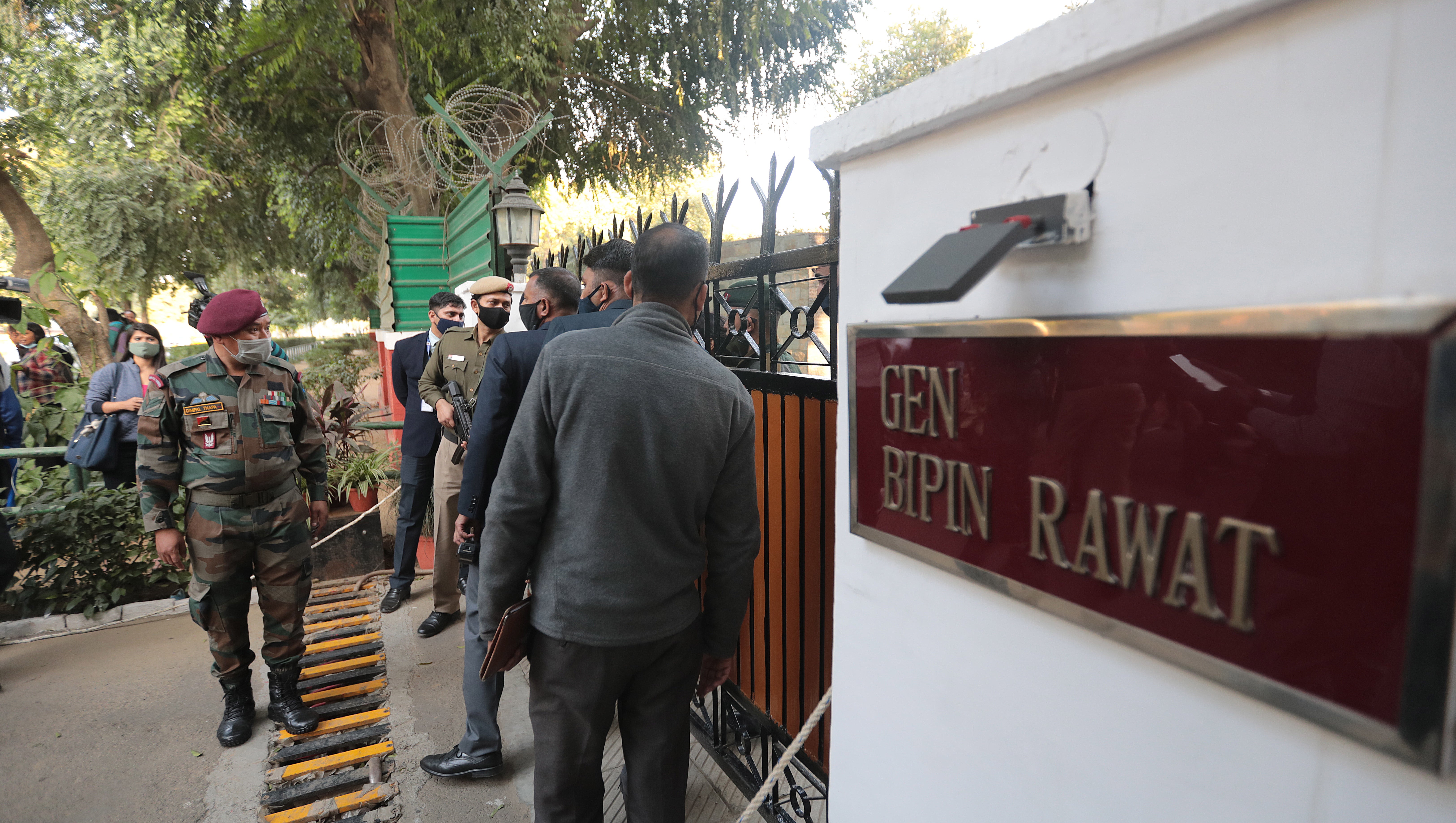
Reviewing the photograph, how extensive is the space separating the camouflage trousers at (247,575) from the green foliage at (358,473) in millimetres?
2053

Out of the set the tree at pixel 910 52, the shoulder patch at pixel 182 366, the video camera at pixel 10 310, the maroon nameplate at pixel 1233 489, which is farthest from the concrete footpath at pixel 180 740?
the tree at pixel 910 52

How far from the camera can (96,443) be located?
14.9ft

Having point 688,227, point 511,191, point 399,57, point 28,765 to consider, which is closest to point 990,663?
point 688,227

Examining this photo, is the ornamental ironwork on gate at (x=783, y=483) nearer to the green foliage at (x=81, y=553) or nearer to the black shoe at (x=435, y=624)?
the black shoe at (x=435, y=624)

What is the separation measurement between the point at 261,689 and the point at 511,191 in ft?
10.4

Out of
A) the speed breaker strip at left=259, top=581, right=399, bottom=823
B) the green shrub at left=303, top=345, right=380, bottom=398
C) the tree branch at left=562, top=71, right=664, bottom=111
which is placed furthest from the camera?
the green shrub at left=303, top=345, right=380, bottom=398

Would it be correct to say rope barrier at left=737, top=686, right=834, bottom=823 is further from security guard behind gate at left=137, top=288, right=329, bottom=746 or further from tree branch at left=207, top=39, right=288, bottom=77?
tree branch at left=207, top=39, right=288, bottom=77

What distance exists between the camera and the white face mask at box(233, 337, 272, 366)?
9.48ft

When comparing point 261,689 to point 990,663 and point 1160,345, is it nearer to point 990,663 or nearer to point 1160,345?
point 990,663

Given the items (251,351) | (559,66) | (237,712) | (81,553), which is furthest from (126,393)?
(559,66)

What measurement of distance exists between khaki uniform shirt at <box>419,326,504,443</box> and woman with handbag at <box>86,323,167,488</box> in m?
2.08

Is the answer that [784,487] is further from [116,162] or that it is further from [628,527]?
[116,162]

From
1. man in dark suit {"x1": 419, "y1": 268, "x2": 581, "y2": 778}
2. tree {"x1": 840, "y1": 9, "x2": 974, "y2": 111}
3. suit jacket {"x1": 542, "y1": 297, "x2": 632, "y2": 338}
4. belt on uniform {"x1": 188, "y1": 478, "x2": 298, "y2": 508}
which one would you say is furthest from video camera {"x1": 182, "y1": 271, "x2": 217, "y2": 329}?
tree {"x1": 840, "y1": 9, "x2": 974, "y2": 111}

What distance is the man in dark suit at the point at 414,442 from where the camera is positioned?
4.18 meters
